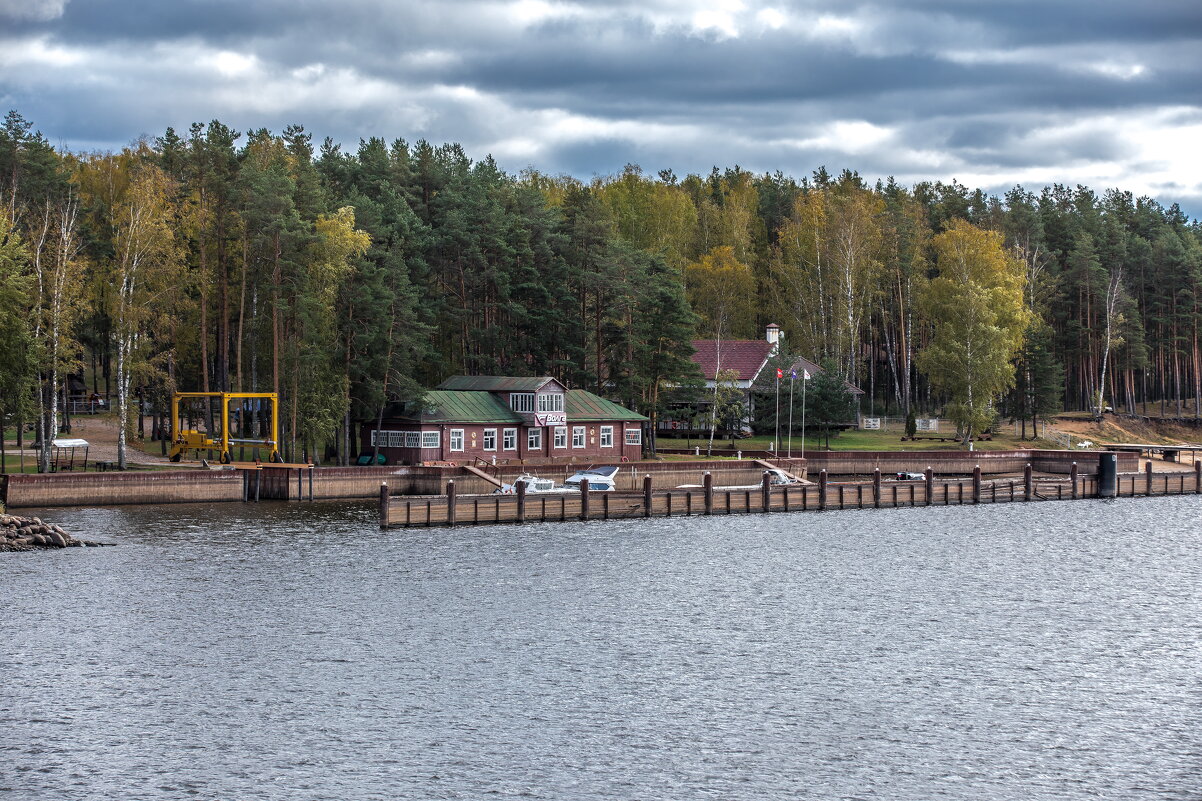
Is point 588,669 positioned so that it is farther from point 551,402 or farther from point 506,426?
point 551,402

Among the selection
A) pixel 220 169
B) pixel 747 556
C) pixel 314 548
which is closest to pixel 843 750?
pixel 747 556

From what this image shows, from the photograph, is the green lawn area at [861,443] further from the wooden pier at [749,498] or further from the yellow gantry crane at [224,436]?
the yellow gantry crane at [224,436]

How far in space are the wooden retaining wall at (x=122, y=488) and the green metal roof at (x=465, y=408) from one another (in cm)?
1407

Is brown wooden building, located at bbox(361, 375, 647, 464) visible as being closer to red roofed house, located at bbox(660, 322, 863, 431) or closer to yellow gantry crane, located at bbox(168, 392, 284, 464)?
yellow gantry crane, located at bbox(168, 392, 284, 464)

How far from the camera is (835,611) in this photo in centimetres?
4141

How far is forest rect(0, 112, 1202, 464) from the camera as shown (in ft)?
235

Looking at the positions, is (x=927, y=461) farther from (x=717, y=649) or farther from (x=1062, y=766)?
(x=1062, y=766)

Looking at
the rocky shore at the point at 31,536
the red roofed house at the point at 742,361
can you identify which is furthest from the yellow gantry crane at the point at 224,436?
the red roofed house at the point at 742,361

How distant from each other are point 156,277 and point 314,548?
1027 inches

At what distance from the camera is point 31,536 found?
50031mm

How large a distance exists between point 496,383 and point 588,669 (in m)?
50.1

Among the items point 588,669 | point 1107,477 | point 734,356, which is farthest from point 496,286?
point 588,669

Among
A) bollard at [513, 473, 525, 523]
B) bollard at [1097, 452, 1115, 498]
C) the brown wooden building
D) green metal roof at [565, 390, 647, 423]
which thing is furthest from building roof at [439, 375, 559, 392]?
bollard at [1097, 452, 1115, 498]

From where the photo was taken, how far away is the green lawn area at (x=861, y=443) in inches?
Answer: 3679
